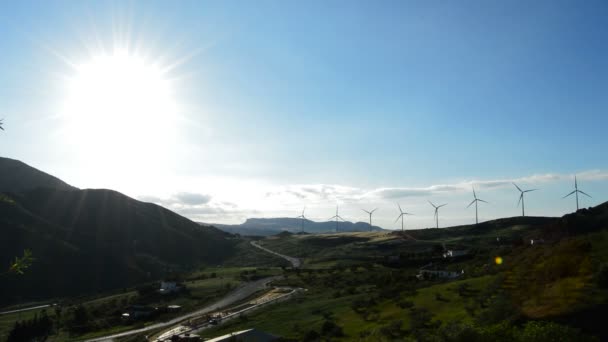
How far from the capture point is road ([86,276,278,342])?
74.6 m

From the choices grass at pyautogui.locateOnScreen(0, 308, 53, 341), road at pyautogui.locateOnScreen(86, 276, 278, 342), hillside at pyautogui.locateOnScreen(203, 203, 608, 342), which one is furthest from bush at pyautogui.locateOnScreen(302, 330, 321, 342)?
grass at pyautogui.locateOnScreen(0, 308, 53, 341)

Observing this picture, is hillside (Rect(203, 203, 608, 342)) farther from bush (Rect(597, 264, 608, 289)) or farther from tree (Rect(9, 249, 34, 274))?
tree (Rect(9, 249, 34, 274))

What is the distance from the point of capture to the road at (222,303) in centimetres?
7462

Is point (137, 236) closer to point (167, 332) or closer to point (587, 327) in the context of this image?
point (167, 332)

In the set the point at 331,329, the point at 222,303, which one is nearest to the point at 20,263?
the point at 331,329

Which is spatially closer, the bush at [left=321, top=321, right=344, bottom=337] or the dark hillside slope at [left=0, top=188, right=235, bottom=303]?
the bush at [left=321, top=321, right=344, bottom=337]

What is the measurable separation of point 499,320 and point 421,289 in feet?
115

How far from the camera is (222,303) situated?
91125 millimetres

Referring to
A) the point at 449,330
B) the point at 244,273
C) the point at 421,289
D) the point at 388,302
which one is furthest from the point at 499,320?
the point at 244,273

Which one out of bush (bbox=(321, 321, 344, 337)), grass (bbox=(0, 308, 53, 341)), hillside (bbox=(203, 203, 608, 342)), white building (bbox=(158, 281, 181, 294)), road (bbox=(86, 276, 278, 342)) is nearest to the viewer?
hillside (bbox=(203, 203, 608, 342))

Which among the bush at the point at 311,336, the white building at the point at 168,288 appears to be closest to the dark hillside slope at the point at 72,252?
the white building at the point at 168,288

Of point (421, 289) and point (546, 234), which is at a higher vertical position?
point (546, 234)

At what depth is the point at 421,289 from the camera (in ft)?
205

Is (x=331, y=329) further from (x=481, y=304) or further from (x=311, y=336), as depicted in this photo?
(x=481, y=304)
